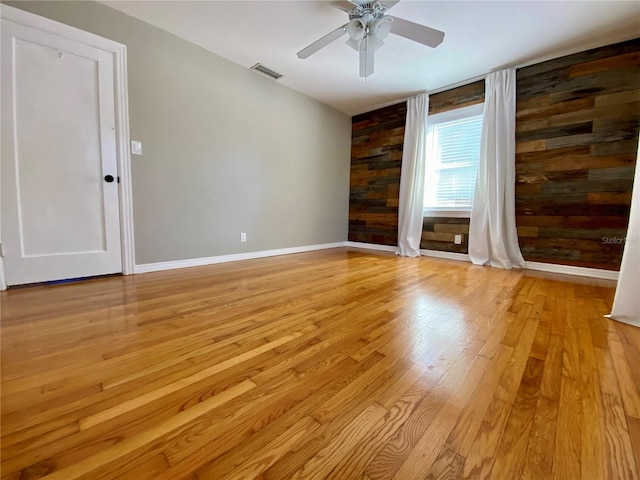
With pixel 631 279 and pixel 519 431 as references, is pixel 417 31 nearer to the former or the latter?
pixel 631 279

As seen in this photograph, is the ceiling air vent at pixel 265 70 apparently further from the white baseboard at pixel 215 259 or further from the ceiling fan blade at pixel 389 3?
the white baseboard at pixel 215 259

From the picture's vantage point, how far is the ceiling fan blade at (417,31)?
78.1 inches

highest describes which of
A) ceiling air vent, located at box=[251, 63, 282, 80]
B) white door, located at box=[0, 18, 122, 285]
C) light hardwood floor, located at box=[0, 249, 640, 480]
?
ceiling air vent, located at box=[251, 63, 282, 80]

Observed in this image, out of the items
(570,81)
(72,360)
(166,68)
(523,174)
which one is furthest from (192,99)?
(570,81)

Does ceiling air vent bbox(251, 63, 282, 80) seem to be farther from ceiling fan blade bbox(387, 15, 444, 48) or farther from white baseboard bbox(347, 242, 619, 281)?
white baseboard bbox(347, 242, 619, 281)

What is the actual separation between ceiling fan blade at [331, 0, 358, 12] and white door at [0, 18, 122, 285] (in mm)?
2036

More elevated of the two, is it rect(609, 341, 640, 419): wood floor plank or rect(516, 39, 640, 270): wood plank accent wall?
rect(516, 39, 640, 270): wood plank accent wall

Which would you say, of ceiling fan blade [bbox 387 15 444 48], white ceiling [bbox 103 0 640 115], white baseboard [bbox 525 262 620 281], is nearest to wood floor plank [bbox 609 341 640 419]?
white baseboard [bbox 525 262 620 281]

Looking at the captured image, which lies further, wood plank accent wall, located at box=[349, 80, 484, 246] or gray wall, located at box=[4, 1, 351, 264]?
wood plank accent wall, located at box=[349, 80, 484, 246]

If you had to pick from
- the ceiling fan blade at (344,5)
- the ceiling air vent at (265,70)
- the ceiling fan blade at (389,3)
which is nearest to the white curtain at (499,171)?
the ceiling fan blade at (389,3)

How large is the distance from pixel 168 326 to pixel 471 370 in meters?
1.53

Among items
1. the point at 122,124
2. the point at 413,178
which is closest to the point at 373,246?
the point at 413,178

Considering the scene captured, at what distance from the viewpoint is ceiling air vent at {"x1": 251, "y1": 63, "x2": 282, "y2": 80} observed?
3119 millimetres

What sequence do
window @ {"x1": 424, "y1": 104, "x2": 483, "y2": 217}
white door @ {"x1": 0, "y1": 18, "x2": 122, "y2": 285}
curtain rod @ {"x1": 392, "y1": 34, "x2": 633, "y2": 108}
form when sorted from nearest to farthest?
white door @ {"x1": 0, "y1": 18, "x2": 122, "y2": 285} < curtain rod @ {"x1": 392, "y1": 34, "x2": 633, "y2": 108} < window @ {"x1": 424, "y1": 104, "x2": 483, "y2": 217}
